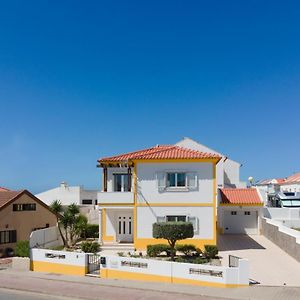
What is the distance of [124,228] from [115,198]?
2822 mm

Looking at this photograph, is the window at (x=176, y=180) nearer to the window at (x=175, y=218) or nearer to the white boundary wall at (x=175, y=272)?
the window at (x=175, y=218)

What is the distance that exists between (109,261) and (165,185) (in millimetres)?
9016

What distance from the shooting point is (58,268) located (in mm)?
22859

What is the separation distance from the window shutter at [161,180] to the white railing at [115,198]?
2126 millimetres

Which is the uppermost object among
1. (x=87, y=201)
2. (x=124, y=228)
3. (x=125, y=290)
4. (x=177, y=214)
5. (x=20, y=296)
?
(x=87, y=201)

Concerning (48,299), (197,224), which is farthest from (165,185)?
(48,299)

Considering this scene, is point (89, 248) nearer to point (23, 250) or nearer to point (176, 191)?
point (23, 250)

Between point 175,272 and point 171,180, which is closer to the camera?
point 175,272

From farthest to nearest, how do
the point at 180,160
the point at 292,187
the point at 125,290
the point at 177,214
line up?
the point at 292,187 < the point at 180,160 < the point at 177,214 < the point at 125,290

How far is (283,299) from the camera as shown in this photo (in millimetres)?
16391

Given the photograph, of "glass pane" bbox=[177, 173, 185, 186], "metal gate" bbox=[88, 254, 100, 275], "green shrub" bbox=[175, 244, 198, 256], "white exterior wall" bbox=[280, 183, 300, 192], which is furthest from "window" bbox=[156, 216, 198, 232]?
"white exterior wall" bbox=[280, 183, 300, 192]

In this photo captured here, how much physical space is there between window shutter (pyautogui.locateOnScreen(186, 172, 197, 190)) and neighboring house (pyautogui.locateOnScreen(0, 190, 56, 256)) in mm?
13284

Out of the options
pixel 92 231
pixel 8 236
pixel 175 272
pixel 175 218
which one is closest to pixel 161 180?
pixel 175 218

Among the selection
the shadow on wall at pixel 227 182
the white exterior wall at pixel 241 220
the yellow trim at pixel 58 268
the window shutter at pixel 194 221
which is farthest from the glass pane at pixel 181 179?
the shadow on wall at pixel 227 182
